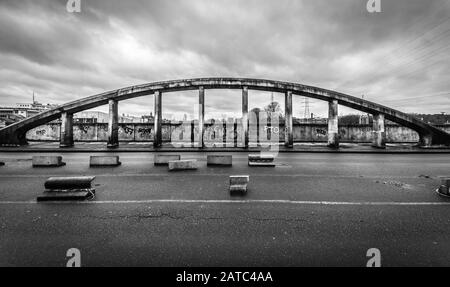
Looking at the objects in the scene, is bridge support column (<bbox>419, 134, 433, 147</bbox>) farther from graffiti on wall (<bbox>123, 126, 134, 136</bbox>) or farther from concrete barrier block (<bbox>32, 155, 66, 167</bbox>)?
graffiti on wall (<bbox>123, 126, 134, 136</bbox>)

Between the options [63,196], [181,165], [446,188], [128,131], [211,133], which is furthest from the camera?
[128,131]

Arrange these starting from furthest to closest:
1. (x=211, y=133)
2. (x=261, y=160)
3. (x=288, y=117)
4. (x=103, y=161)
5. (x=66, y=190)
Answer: (x=211, y=133), (x=288, y=117), (x=261, y=160), (x=103, y=161), (x=66, y=190)

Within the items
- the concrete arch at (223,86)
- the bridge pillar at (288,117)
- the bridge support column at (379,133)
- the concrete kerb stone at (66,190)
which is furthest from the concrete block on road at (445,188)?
the bridge support column at (379,133)

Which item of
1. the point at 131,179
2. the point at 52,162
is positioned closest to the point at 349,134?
the point at 131,179

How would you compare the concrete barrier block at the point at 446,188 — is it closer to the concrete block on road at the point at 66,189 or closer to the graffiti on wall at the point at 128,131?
the concrete block on road at the point at 66,189

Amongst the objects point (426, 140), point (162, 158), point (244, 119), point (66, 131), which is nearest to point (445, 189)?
point (162, 158)

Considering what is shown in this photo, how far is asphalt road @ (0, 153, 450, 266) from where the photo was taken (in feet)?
8.85

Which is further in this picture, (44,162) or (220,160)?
(220,160)

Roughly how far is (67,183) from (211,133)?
19014mm

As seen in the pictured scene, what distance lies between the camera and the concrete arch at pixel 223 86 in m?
18.1

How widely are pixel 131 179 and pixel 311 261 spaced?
6.19m

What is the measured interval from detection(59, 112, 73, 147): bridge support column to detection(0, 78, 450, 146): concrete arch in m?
0.35

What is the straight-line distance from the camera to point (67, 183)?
17.1 feet

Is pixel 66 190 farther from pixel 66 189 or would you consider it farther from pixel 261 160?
pixel 261 160
